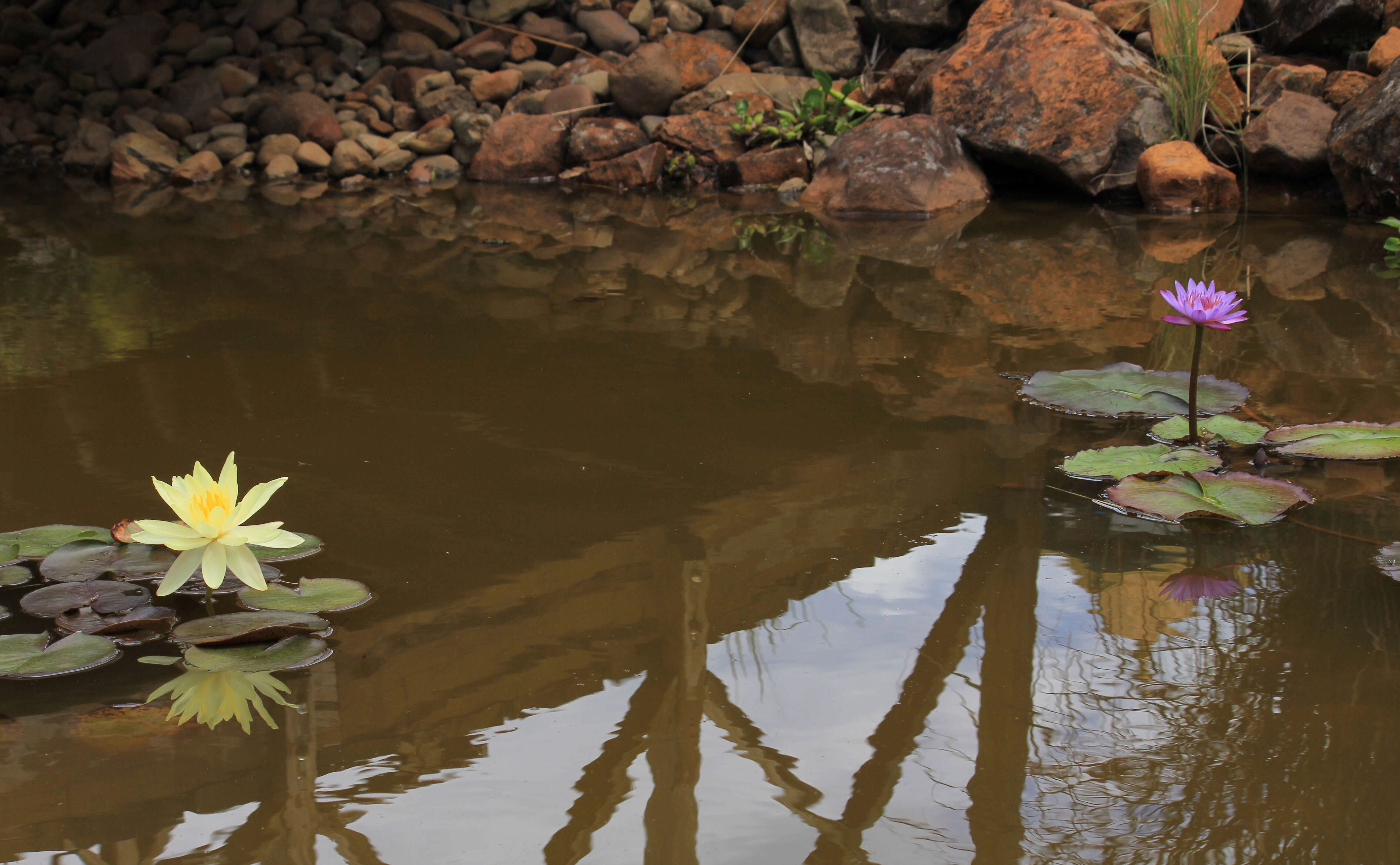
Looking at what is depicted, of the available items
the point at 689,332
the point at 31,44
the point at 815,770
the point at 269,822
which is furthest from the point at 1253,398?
the point at 31,44

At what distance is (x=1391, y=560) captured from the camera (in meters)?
1.62

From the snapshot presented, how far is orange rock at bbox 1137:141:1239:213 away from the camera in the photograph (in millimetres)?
5027

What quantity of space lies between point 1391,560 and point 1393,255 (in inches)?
112

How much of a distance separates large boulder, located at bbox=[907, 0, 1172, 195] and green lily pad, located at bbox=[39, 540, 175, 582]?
4.90 meters

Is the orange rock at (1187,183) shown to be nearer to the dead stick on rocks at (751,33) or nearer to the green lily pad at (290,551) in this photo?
the dead stick on rocks at (751,33)

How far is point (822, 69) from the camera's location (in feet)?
22.5

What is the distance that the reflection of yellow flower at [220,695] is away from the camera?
1325 mm

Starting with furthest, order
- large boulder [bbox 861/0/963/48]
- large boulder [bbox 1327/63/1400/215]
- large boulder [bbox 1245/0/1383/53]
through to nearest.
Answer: large boulder [bbox 861/0/963/48], large boulder [bbox 1245/0/1383/53], large boulder [bbox 1327/63/1400/215]

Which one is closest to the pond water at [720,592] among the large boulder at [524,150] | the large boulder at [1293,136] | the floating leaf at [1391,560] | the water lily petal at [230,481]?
the floating leaf at [1391,560]

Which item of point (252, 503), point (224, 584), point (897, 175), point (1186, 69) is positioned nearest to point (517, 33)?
point (897, 175)

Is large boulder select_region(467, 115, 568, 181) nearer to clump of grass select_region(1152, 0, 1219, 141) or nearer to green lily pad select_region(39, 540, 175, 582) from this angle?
clump of grass select_region(1152, 0, 1219, 141)

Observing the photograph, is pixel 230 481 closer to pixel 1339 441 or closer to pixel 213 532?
pixel 213 532

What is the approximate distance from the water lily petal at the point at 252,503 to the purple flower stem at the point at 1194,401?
154cm

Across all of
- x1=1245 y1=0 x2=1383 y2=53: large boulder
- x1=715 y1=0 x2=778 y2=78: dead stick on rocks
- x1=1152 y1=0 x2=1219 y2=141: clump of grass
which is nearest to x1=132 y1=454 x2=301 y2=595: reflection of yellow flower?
x1=1152 y1=0 x2=1219 y2=141: clump of grass
